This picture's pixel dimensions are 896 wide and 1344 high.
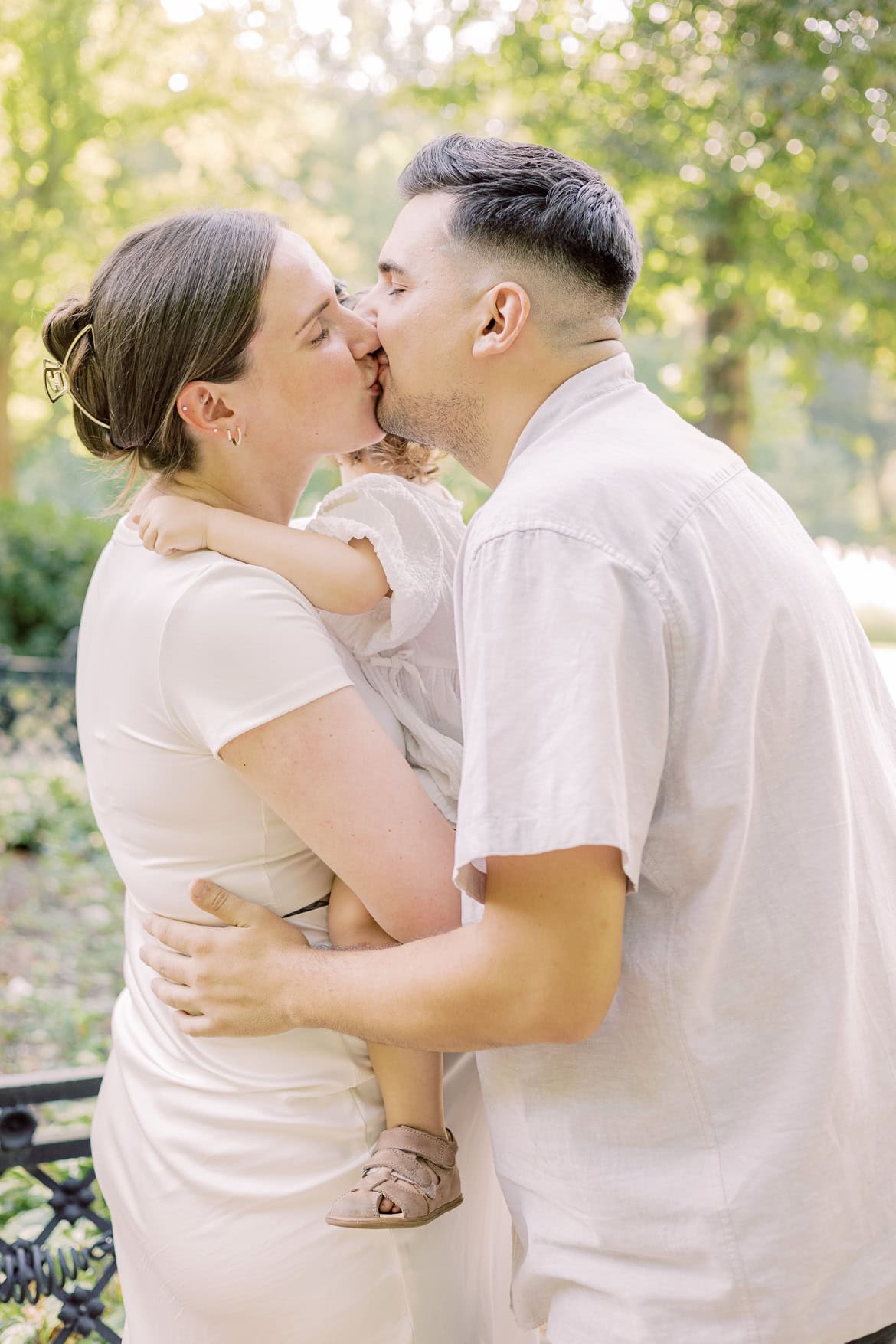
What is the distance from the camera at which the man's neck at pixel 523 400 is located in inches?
74.0

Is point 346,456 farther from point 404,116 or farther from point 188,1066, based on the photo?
point 404,116

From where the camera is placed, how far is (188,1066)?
2.06 meters

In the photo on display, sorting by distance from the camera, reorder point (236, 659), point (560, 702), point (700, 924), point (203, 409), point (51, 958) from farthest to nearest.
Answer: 1. point (51, 958)
2. point (203, 409)
3. point (236, 659)
4. point (700, 924)
5. point (560, 702)

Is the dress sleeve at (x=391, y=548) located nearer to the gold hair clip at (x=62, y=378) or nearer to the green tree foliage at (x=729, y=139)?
the gold hair clip at (x=62, y=378)

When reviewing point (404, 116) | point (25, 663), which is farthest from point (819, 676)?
point (404, 116)

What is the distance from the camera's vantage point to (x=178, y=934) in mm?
2010

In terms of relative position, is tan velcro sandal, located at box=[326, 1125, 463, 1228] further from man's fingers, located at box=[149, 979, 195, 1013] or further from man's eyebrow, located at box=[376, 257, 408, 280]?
man's eyebrow, located at box=[376, 257, 408, 280]

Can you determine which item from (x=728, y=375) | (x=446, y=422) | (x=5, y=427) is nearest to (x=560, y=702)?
(x=446, y=422)

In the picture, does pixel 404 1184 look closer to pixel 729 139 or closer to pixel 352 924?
pixel 352 924

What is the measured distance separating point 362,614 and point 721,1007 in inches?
39.2

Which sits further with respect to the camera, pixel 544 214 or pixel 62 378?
pixel 62 378

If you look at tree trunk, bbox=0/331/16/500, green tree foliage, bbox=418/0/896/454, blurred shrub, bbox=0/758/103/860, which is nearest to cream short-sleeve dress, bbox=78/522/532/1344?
green tree foliage, bbox=418/0/896/454

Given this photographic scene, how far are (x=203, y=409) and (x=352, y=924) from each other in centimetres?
93

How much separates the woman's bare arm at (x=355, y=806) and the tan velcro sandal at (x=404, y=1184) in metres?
0.34
